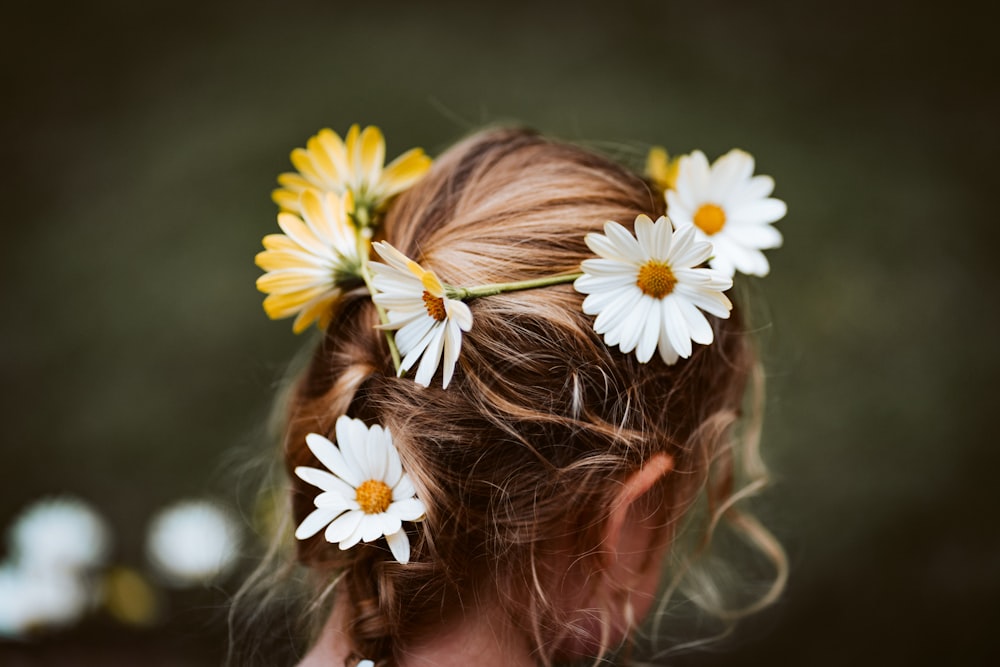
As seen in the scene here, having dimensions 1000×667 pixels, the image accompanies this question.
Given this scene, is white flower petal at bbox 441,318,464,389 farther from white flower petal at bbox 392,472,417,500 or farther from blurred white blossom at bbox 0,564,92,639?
blurred white blossom at bbox 0,564,92,639

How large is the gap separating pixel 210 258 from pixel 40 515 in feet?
2.92

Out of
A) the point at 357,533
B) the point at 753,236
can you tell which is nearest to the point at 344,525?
the point at 357,533

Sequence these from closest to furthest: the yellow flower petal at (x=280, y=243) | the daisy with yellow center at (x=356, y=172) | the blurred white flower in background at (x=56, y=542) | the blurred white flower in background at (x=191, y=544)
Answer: the yellow flower petal at (x=280, y=243) → the daisy with yellow center at (x=356, y=172) → the blurred white flower in background at (x=56, y=542) → the blurred white flower in background at (x=191, y=544)

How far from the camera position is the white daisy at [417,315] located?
A: 0.72 meters

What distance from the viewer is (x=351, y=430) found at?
75 cm

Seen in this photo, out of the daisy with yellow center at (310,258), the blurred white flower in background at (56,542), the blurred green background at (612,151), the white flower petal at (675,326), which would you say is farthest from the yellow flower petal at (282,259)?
the blurred green background at (612,151)

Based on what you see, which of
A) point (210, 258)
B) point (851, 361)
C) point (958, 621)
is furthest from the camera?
point (210, 258)

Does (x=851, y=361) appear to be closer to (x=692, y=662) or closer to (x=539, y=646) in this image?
(x=692, y=662)

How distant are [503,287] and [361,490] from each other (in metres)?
0.22

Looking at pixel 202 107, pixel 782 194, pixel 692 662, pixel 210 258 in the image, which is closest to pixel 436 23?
pixel 202 107

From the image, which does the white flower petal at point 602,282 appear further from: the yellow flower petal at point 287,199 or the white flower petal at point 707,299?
the yellow flower petal at point 287,199

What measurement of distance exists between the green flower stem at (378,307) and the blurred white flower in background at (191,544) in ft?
2.52

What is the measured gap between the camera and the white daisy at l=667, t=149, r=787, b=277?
0.87 m

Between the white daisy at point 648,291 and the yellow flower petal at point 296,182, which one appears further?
Result: the yellow flower petal at point 296,182
